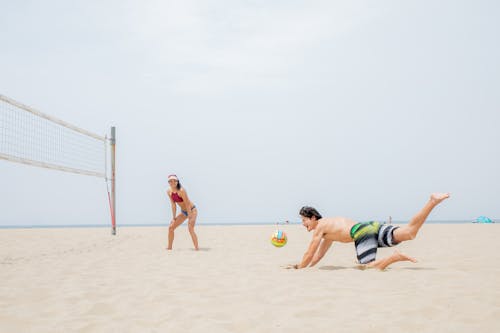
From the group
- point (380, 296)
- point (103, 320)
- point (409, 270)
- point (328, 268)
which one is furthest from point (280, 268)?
point (103, 320)

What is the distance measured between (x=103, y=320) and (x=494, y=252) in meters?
5.85

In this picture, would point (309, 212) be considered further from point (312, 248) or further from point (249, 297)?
point (249, 297)

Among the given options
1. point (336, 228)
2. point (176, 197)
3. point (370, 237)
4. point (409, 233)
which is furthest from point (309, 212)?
point (176, 197)

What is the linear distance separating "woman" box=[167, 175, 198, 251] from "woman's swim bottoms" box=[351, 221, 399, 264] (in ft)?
10.7

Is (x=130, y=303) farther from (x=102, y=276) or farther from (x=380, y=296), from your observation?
(x=380, y=296)

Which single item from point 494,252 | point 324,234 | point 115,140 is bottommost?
point 494,252

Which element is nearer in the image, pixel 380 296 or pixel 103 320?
pixel 103 320

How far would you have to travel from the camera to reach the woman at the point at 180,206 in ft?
24.7

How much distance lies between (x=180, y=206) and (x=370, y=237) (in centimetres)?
379

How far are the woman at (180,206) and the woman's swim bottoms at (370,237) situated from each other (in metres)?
3.26

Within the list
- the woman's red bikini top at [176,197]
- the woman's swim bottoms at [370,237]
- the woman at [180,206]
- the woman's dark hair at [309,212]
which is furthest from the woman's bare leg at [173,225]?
the woman's swim bottoms at [370,237]

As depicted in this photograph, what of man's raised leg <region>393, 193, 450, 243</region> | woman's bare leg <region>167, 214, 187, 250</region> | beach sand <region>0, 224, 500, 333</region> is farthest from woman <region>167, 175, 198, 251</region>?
man's raised leg <region>393, 193, 450, 243</region>

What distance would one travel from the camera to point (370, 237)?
491 cm

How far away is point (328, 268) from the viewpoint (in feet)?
16.8
